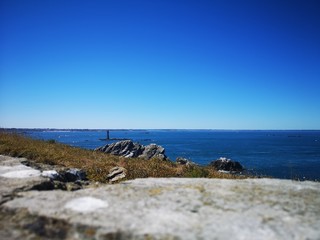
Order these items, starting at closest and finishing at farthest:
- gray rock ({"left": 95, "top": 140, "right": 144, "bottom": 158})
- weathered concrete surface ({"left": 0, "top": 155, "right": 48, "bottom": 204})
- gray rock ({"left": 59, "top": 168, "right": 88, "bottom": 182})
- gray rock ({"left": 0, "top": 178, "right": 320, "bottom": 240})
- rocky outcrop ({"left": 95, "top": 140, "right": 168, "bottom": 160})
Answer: gray rock ({"left": 0, "top": 178, "right": 320, "bottom": 240})
weathered concrete surface ({"left": 0, "top": 155, "right": 48, "bottom": 204})
gray rock ({"left": 59, "top": 168, "right": 88, "bottom": 182})
rocky outcrop ({"left": 95, "top": 140, "right": 168, "bottom": 160})
gray rock ({"left": 95, "top": 140, "right": 144, "bottom": 158})

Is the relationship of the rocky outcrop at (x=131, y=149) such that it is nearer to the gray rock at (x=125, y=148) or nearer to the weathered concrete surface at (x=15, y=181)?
the gray rock at (x=125, y=148)

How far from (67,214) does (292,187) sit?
9.08ft

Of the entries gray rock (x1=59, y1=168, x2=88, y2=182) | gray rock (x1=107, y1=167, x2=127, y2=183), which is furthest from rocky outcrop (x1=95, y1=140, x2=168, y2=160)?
gray rock (x1=59, y1=168, x2=88, y2=182)

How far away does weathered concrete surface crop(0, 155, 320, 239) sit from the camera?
2.00 metres

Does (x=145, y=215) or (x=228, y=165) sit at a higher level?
(x=145, y=215)

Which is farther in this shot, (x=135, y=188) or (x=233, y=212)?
(x=135, y=188)

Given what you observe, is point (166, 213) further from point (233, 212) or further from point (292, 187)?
point (292, 187)

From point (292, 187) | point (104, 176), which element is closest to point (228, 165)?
point (104, 176)

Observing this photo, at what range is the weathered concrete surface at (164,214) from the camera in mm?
1998

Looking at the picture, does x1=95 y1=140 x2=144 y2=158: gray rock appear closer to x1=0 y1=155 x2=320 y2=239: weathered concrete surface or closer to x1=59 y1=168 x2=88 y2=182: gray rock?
x1=59 y1=168 x2=88 y2=182: gray rock

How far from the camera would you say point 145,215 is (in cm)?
225

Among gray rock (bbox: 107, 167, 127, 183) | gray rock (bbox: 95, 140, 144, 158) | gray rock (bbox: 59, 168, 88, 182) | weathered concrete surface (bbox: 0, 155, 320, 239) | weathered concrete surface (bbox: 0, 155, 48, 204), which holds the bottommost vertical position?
gray rock (bbox: 95, 140, 144, 158)

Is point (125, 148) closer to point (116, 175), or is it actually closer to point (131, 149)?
point (131, 149)

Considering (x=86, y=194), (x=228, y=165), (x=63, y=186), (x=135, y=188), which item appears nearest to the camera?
(x=86, y=194)
